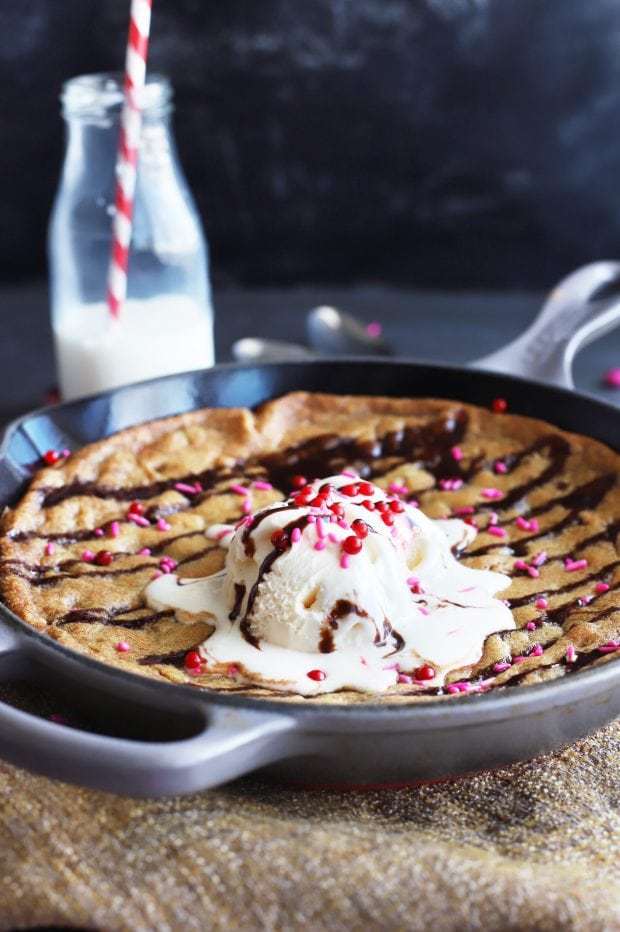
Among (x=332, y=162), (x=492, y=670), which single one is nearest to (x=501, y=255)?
(x=332, y=162)

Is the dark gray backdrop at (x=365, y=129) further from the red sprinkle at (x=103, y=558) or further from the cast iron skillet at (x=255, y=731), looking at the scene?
the cast iron skillet at (x=255, y=731)

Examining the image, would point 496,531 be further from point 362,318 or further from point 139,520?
point 362,318

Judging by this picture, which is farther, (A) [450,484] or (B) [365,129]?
(B) [365,129]

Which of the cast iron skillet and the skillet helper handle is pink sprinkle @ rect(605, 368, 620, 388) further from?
the cast iron skillet

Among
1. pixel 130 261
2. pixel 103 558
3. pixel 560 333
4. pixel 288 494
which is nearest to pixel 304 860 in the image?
pixel 103 558

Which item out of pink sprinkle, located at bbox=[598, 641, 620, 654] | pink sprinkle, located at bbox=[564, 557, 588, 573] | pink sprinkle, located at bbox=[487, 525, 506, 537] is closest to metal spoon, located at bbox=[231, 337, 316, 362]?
pink sprinkle, located at bbox=[487, 525, 506, 537]

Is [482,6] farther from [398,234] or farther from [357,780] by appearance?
[357,780]
